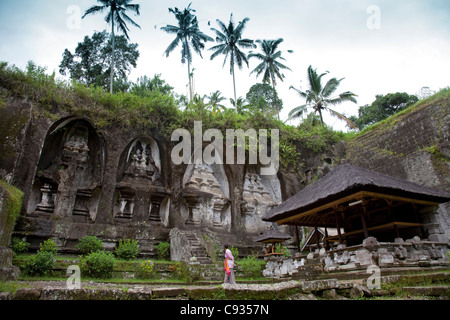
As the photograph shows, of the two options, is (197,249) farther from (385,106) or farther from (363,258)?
(385,106)

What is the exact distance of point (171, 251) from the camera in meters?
13.3

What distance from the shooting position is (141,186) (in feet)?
50.4

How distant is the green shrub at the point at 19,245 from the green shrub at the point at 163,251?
16.3 ft

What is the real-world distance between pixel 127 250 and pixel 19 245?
12.3 ft

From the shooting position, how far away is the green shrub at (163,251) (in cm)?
1346

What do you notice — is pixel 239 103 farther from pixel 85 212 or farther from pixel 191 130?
pixel 85 212

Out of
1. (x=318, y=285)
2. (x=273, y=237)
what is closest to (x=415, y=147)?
(x=273, y=237)

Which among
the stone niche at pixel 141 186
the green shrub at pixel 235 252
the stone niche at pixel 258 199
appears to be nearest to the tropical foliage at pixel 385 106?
the stone niche at pixel 258 199

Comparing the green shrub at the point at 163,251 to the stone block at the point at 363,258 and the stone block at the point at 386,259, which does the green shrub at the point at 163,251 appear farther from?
the stone block at the point at 386,259

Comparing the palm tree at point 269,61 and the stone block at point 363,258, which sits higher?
the palm tree at point 269,61

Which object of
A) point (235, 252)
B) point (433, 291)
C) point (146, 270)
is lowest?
point (433, 291)

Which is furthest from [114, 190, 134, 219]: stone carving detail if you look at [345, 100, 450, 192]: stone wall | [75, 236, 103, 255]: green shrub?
[345, 100, 450, 192]: stone wall

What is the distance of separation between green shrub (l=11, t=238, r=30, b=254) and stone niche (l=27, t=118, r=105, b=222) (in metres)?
2.26

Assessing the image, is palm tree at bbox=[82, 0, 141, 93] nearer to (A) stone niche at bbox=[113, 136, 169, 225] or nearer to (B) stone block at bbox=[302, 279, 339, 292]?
(A) stone niche at bbox=[113, 136, 169, 225]
